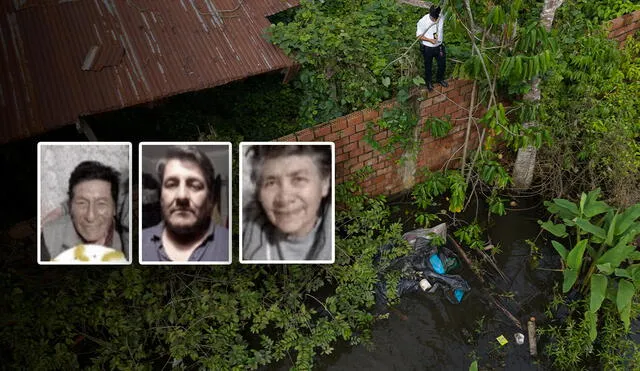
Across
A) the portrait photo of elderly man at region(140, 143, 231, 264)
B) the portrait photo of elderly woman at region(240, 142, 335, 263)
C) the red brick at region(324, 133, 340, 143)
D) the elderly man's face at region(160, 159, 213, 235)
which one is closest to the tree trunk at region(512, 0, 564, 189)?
the red brick at region(324, 133, 340, 143)

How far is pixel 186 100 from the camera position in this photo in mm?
6414

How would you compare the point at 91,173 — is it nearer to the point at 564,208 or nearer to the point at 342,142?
the point at 342,142

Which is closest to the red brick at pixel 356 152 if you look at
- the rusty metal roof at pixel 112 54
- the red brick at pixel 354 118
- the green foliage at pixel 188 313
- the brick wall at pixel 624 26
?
the red brick at pixel 354 118

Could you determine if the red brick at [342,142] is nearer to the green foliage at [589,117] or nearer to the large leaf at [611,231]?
the green foliage at [589,117]

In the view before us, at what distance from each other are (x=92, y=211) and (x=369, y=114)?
281cm

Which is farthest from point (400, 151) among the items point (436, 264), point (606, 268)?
point (606, 268)

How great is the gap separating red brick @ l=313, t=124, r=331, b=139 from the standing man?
1132mm

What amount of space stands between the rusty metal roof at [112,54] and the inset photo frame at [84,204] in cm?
79

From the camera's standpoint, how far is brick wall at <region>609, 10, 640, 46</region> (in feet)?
21.4

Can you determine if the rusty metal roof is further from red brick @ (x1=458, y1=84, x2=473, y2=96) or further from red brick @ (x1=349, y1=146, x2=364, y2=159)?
red brick @ (x1=458, y1=84, x2=473, y2=96)

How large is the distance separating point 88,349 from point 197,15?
3.48 m

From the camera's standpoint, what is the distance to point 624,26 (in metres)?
6.63

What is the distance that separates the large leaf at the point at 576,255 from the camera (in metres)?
5.06

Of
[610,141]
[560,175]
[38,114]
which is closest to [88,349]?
[38,114]
